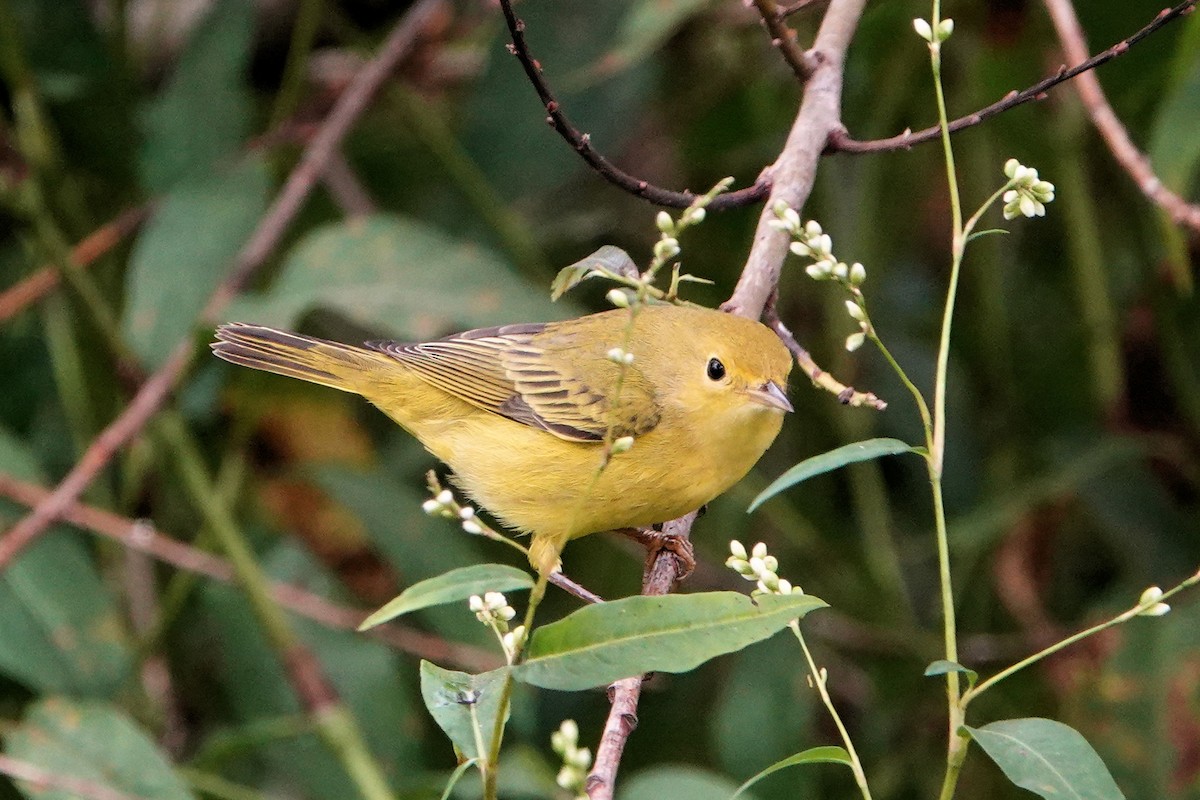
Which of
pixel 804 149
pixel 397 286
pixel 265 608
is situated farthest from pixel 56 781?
pixel 804 149

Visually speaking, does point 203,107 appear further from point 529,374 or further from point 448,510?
point 448,510

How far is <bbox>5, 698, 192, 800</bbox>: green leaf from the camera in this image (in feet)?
10.2

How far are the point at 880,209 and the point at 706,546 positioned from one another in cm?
126

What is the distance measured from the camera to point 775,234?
2654mm

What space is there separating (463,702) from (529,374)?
1886 mm

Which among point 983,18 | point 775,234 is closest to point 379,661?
point 775,234

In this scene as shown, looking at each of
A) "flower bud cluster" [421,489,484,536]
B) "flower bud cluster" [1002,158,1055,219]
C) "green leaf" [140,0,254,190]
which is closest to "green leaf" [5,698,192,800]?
"flower bud cluster" [421,489,484,536]

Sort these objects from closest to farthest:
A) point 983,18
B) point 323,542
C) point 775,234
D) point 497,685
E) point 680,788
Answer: point 497,685
point 775,234
point 680,788
point 983,18
point 323,542

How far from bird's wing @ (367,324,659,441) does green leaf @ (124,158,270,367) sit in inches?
31.1

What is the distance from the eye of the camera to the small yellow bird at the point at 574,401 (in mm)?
3033

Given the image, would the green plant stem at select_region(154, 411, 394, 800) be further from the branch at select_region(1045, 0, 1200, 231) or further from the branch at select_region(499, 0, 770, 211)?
the branch at select_region(1045, 0, 1200, 231)

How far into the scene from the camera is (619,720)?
78.0 inches

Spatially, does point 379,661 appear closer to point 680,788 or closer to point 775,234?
point 680,788

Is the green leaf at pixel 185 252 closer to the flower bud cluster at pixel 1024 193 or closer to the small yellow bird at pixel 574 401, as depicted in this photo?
the small yellow bird at pixel 574 401
